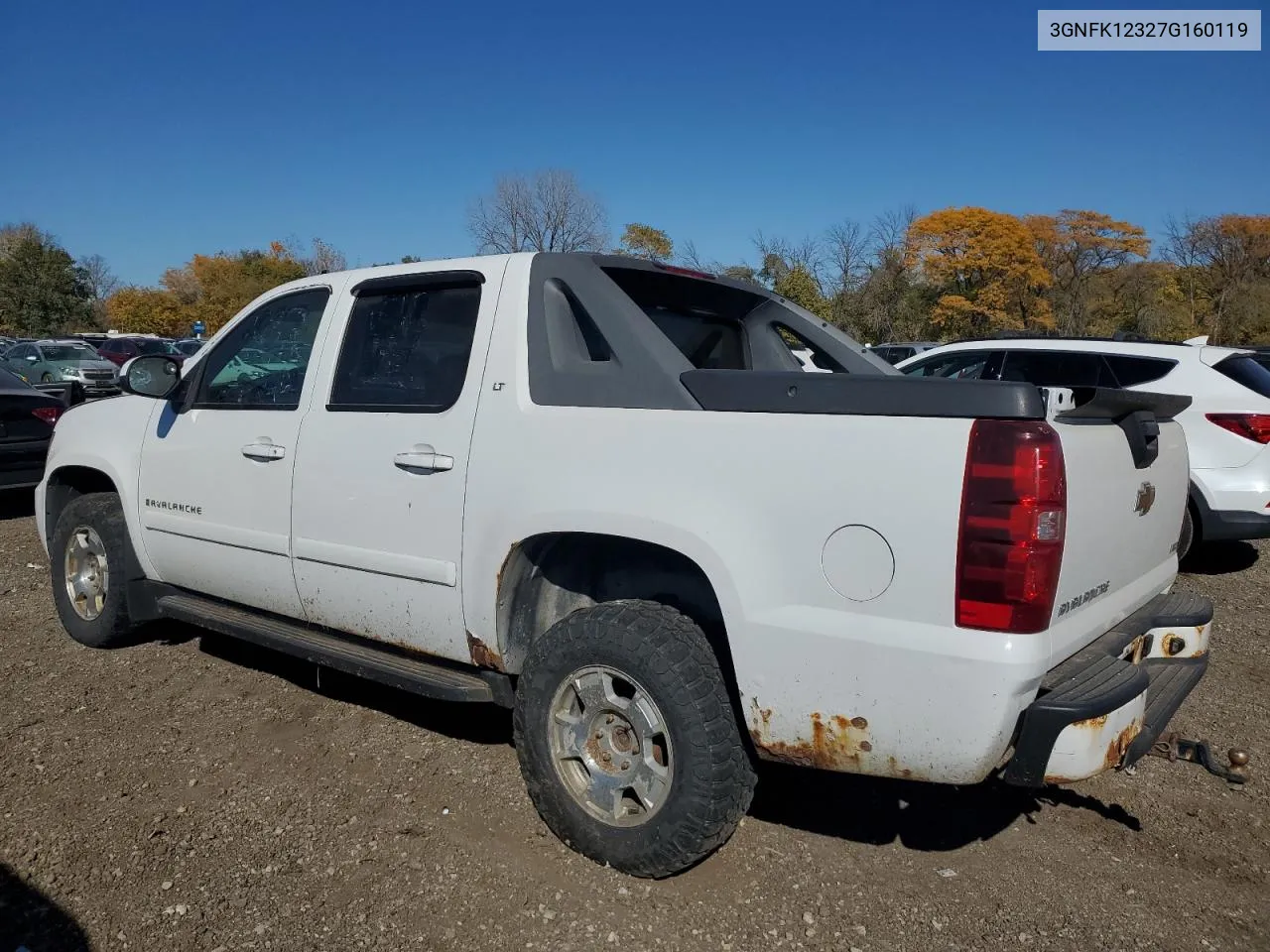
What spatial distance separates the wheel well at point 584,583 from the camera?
3.03m

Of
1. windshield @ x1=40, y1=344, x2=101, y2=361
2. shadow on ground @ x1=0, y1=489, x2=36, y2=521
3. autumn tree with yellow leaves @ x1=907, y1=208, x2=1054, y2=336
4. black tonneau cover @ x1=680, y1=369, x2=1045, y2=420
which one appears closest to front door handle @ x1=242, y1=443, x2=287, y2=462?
black tonneau cover @ x1=680, y1=369, x2=1045, y2=420

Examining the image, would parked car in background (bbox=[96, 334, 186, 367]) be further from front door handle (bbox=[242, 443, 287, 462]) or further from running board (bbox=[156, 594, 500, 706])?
front door handle (bbox=[242, 443, 287, 462])

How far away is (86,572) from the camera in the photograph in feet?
16.3

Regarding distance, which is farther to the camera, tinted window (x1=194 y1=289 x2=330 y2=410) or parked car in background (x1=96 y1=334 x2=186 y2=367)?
parked car in background (x1=96 y1=334 x2=186 y2=367)

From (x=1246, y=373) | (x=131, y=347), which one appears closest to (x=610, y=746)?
(x=1246, y=373)

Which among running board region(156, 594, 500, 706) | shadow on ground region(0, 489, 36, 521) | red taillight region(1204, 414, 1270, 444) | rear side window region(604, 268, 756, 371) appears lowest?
shadow on ground region(0, 489, 36, 521)

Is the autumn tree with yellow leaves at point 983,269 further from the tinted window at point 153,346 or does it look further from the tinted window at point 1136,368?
the tinted window at point 1136,368

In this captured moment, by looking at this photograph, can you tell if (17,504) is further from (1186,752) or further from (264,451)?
(1186,752)

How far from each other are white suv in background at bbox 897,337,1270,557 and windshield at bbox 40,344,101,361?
25.1 meters

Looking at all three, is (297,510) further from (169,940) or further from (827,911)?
(827,911)

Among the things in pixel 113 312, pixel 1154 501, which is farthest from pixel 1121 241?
pixel 113 312

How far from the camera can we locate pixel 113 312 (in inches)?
2825

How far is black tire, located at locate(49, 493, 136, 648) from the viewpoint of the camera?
4680 millimetres

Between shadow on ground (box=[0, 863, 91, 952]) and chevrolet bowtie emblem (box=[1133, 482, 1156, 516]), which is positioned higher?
chevrolet bowtie emblem (box=[1133, 482, 1156, 516])
